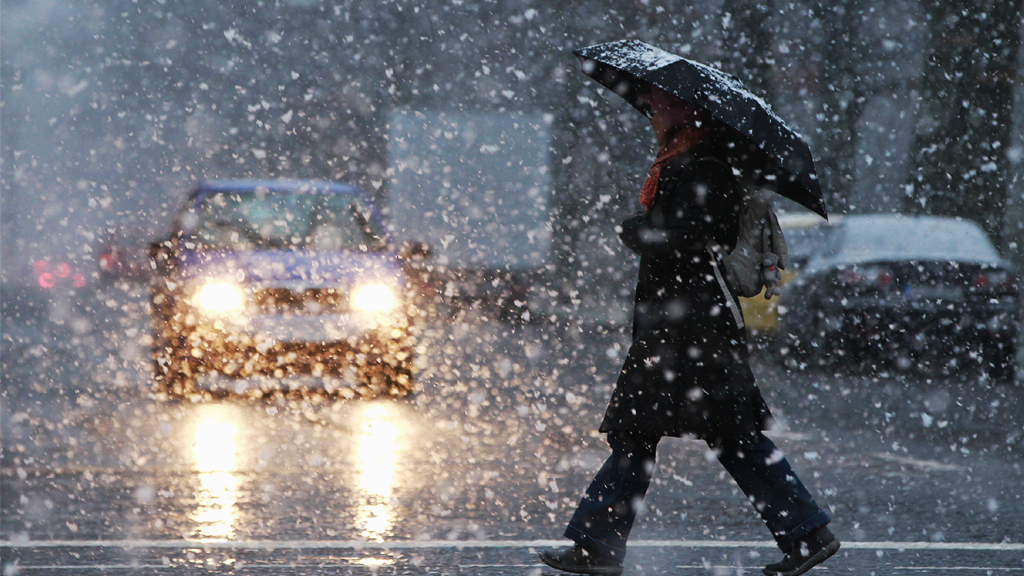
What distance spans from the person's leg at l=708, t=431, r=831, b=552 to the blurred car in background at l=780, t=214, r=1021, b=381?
7514mm

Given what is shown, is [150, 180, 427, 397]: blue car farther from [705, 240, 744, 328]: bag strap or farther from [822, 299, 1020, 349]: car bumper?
[705, 240, 744, 328]: bag strap

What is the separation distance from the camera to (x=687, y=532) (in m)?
5.15

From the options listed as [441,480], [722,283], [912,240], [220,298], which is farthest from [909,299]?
[722,283]

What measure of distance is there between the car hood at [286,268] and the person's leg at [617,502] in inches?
193

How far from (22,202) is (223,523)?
33.0m

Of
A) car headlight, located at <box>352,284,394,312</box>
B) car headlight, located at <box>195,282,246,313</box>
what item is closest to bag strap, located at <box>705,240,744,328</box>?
car headlight, located at <box>352,284,394,312</box>

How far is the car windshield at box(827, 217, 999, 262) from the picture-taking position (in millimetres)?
11320

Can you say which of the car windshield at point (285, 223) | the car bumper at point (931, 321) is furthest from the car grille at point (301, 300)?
the car bumper at point (931, 321)

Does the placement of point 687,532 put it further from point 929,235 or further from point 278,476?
point 929,235

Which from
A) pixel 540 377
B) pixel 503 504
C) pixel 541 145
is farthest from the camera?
pixel 541 145

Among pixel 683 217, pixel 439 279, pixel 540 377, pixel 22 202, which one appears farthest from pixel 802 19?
pixel 22 202

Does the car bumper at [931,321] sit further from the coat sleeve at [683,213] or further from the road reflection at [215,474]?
the coat sleeve at [683,213]

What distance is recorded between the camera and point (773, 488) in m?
4.06

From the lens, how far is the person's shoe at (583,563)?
4074 millimetres
